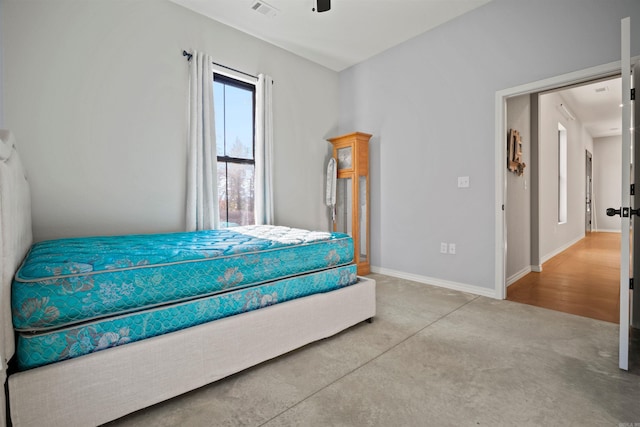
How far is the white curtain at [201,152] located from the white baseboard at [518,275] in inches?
132

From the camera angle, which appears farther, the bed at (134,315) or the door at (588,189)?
the door at (588,189)

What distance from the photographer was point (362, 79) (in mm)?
4211

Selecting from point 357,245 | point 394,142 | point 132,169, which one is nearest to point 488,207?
point 394,142

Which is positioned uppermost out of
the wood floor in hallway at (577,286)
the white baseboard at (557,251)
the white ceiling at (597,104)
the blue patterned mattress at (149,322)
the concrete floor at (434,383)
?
the white ceiling at (597,104)

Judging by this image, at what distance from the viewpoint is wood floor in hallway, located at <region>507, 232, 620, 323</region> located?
8.80ft

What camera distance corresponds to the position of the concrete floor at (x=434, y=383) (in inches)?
52.6

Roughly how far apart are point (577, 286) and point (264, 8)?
4426 millimetres

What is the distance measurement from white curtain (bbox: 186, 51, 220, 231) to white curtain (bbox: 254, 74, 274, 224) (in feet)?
1.80

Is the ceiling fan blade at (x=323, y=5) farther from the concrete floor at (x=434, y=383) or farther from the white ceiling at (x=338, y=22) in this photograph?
the concrete floor at (x=434, y=383)

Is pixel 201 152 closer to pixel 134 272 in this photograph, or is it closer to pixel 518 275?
pixel 134 272

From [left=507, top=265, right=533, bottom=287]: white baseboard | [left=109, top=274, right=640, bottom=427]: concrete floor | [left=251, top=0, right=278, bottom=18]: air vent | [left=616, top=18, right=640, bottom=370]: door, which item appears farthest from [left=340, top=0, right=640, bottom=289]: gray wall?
[left=251, top=0, right=278, bottom=18]: air vent

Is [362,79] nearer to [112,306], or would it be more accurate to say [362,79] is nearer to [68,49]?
[68,49]

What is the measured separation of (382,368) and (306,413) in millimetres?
548

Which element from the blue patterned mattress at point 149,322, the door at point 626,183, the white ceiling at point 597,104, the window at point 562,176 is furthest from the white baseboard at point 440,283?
the window at point 562,176
